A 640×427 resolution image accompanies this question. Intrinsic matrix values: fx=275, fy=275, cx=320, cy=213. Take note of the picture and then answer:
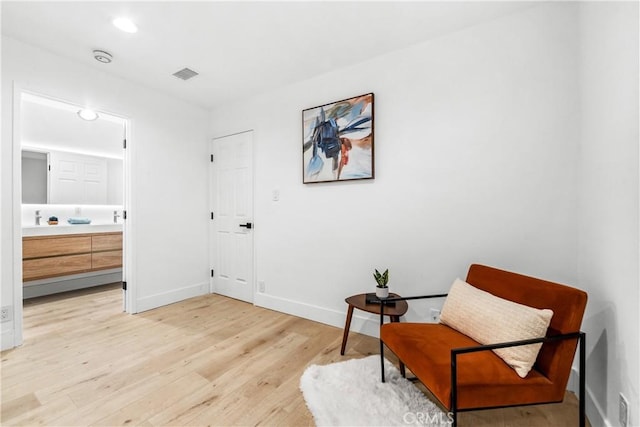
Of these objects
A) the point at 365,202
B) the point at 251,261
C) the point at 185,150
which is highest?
the point at 185,150

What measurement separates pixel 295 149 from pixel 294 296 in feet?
5.32

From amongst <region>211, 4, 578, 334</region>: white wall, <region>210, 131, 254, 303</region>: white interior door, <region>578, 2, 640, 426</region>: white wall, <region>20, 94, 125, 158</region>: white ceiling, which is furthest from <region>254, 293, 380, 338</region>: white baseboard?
<region>20, 94, 125, 158</region>: white ceiling

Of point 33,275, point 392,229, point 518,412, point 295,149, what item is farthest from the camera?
point 33,275

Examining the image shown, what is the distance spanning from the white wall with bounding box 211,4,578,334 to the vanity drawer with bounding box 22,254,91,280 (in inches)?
113

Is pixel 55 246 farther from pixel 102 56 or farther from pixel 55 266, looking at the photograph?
pixel 102 56

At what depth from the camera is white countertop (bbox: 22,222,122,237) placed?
3.39 meters

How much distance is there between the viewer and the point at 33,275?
11.2ft

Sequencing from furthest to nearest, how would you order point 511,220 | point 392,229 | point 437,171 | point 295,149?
point 295,149, point 392,229, point 437,171, point 511,220

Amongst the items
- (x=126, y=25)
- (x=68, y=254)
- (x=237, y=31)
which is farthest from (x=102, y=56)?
(x=68, y=254)

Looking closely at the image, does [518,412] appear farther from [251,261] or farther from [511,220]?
[251,261]

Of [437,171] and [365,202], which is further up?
[437,171]

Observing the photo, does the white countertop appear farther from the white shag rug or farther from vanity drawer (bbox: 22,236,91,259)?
the white shag rug

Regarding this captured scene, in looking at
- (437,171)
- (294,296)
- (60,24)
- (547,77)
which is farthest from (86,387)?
(547,77)

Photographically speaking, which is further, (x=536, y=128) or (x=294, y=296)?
(x=294, y=296)
